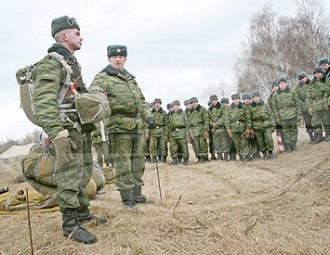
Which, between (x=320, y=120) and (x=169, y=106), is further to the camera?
(x=169, y=106)

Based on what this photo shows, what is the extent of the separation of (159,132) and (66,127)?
820 cm

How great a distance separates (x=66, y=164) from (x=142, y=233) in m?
0.91

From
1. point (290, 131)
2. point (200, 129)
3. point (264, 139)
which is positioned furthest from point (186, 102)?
point (290, 131)

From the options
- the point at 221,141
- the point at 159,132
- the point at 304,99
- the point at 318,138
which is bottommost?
the point at 318,138

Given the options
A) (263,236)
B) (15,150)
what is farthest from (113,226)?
(15,150)

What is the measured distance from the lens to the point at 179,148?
34.3 feet

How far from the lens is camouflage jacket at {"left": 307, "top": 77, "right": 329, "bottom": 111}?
26.8ft

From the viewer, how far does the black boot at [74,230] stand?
3.00 m

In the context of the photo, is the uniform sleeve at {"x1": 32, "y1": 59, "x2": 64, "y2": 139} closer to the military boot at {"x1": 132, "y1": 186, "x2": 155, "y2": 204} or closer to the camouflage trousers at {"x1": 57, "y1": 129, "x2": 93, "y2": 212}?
the camouflage trousers at {"x1": 57, "y1": 129, "x2": 93, "y2": 212}

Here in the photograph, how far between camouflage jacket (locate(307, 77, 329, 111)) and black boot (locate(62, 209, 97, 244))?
681 cm

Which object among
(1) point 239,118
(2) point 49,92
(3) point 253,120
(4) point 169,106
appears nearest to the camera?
(2) point 49,92

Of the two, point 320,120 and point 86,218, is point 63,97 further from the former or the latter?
point 320,120

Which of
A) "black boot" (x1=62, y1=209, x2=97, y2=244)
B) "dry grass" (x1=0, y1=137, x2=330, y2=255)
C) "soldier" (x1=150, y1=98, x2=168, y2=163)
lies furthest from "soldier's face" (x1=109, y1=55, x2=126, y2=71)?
"soldier" (x1=150, y1=98, x2=168, y2=163)

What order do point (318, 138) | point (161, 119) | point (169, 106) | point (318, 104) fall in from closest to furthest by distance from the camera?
point (318, 104)
point (318, 138)
point (161, 119)
point (169, 106)
